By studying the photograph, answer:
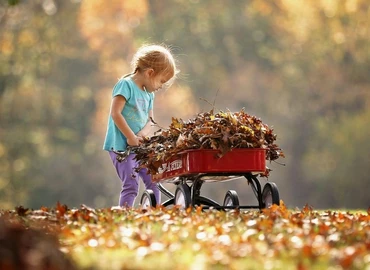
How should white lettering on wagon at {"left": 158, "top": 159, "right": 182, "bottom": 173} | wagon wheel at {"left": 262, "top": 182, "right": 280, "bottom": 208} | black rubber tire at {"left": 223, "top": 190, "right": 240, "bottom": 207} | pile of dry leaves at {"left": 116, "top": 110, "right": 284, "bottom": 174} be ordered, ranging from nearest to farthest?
1. pile of dry leaves at {"left": 116, "top": 110, "right": 284, "bottom": 174}
2. wagon wheel at {"left": 262, "top": 182, "right": 280, "bottom": 208}
3. white lettering on wagon at {"left": 158, "top": 159, "right": 182, "bottom": 173}
4. black rubber tire at {"left": 223, "top": 190, "right": 240, "bottom": 207}

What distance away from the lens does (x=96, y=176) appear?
143 ft

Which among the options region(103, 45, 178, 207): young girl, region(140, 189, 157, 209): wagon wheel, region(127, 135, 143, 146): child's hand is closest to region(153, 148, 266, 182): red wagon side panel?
region(140, 189, 157, 209): wagon wheel

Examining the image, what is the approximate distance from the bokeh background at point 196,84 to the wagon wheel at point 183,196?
28972 millimetres

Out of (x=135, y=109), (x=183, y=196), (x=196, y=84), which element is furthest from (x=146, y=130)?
(x=196, y=84)

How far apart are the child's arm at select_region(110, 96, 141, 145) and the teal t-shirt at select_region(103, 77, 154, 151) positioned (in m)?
0.07

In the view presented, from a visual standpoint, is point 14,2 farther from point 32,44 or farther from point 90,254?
point 32,44

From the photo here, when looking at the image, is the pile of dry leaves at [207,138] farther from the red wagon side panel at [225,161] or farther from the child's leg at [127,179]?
the child's leg at [127,179]

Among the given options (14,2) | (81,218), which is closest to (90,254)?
(81,218)

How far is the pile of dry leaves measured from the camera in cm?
969

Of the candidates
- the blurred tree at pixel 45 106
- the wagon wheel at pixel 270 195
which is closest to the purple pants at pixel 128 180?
the wagon wheel at pixel 270 195

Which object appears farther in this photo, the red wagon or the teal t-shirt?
the teal t-shirt

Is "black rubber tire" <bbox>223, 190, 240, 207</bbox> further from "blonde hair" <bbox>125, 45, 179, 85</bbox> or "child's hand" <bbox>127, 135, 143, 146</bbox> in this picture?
"blonde hair" <bbox>125, 45, 179, 85</bbox>

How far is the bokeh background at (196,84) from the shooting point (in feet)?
138

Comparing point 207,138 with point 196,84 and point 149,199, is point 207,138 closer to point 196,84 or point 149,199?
point 149,199
